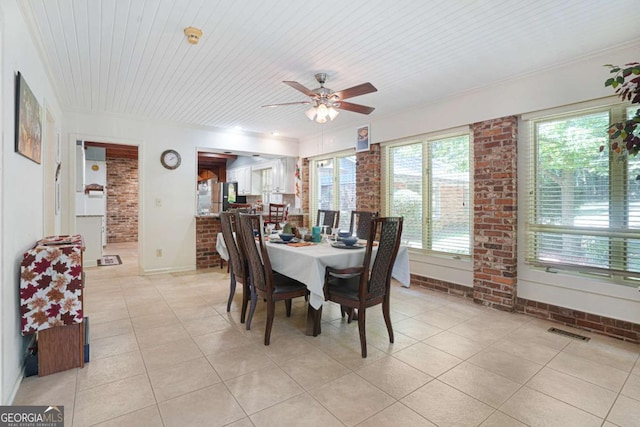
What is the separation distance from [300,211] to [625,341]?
5.19 metres

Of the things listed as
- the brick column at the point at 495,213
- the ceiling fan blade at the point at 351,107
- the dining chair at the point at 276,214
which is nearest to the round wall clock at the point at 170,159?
the dining chair at the point at 276,214

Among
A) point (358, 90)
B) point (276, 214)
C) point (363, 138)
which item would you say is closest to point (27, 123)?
point (358, 90)

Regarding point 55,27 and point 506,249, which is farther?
point 506,249

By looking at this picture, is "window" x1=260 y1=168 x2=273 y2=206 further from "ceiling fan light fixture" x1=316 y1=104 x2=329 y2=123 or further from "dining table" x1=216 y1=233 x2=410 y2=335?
"dining table" x1=216 y1=233 x2=410 y2=335

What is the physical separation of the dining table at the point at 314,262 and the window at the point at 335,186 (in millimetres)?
2606

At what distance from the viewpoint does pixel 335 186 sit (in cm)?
608

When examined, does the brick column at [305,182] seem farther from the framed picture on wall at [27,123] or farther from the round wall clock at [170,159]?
the framed picture on wall at [27,123]

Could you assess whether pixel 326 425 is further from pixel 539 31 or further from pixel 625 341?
pixel 539 31

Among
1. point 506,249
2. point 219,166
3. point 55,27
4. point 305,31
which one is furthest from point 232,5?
point 219,166

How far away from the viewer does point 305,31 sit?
250 centimetres

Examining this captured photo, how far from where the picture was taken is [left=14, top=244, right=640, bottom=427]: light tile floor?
175cm

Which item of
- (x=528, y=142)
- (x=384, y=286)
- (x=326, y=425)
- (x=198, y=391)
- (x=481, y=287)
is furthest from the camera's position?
(x=481, y=287)

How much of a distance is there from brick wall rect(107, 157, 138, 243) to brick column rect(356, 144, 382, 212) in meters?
7.12

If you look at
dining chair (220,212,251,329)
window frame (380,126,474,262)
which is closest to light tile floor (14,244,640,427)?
dining chair (220,212,251,329)
